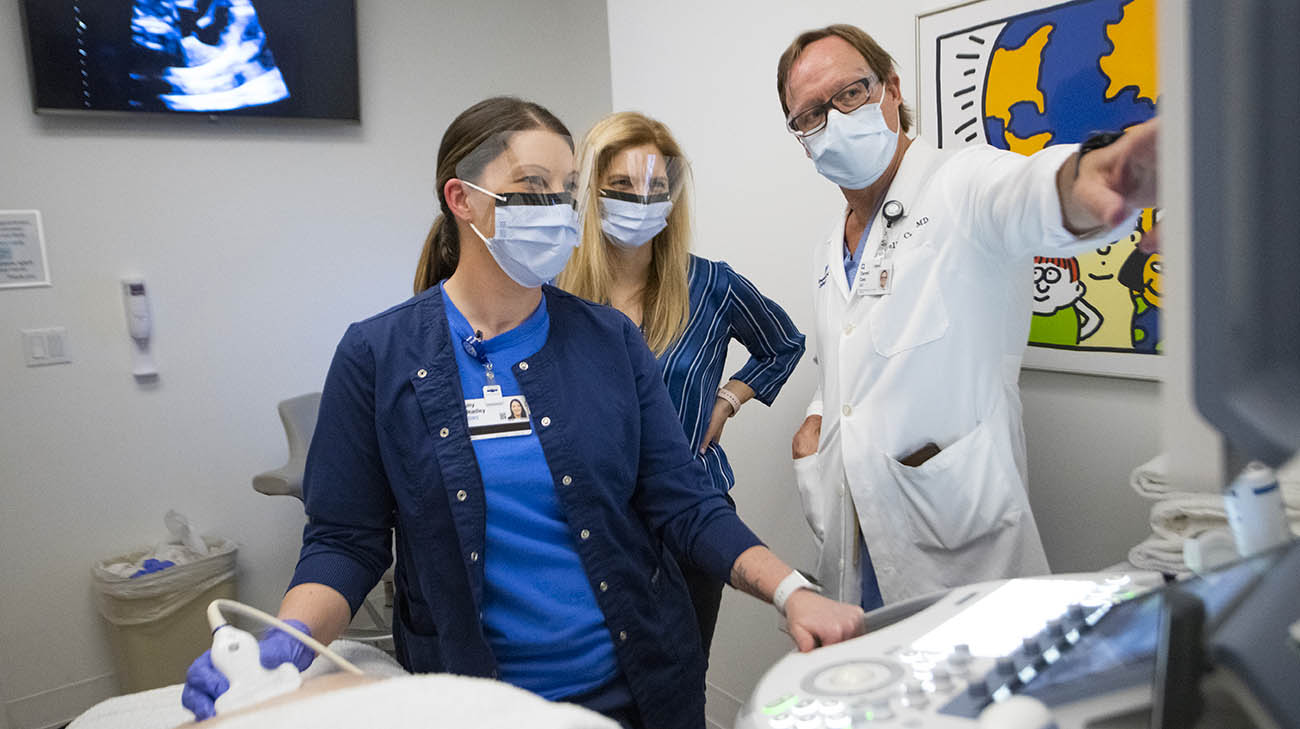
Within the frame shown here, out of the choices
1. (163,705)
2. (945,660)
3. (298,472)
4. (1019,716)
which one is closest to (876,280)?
(945,660)

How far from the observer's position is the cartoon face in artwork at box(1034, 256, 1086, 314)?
5.50 feet

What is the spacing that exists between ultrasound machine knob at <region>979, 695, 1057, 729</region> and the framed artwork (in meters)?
1.14

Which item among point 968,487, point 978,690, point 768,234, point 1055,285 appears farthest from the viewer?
point 768,234

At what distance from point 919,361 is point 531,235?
2.22ft

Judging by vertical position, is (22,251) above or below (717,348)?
above

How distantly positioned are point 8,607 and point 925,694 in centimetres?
330

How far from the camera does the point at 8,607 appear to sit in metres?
2.92

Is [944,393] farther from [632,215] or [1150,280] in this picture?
[632,215]

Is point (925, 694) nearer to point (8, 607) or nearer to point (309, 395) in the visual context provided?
point (309, 395)

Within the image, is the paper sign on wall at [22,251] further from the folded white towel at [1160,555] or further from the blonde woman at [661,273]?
the folded white towel at [1160,555]

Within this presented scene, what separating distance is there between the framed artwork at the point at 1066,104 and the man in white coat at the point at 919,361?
0.76 feet

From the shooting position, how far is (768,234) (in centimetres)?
245

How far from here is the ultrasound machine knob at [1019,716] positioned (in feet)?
1.71

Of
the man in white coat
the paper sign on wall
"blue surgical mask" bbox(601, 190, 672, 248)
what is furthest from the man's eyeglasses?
the paper sign on wall
